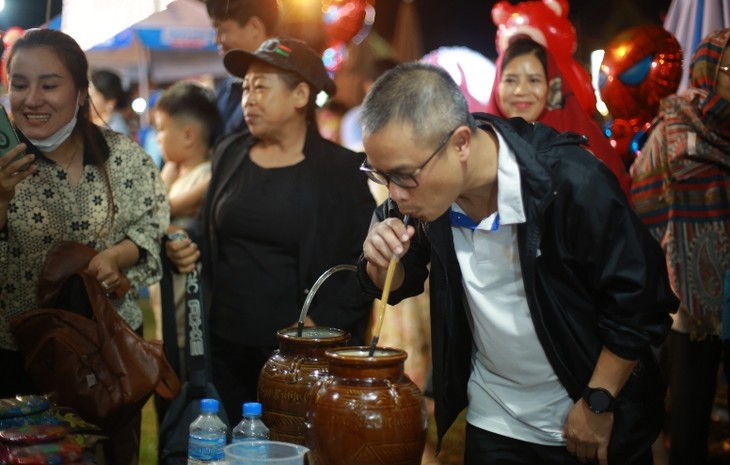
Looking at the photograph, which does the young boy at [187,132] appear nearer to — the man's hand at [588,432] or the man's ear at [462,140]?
the man's ear at [462,140]

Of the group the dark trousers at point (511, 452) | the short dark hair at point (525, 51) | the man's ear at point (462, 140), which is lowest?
the dark trousers at point (511, 452)

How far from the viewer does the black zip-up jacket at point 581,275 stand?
2.18m

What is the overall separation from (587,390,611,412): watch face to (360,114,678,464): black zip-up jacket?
10 cm

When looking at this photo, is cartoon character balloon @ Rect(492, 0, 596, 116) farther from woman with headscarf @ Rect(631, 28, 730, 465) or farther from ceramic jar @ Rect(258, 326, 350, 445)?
ceramic jar @ Rect(258, 326, 350, 445)

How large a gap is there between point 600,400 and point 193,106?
300cm

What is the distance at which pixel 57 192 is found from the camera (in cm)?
303

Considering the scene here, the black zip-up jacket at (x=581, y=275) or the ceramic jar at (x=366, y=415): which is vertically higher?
the black zip-up jacket at (x=581, y=275)

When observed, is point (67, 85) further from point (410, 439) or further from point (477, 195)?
point (410, 439)

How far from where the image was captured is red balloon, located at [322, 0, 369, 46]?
5.51 m

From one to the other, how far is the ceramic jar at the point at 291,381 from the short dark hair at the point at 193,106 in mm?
2409

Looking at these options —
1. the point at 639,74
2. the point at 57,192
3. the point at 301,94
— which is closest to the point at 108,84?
the point at 301,94

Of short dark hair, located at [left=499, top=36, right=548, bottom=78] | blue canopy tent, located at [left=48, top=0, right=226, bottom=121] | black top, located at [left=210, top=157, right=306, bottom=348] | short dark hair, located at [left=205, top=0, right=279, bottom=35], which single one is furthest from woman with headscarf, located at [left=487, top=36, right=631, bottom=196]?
blue canopy tent, located at [left=48, top=0, right=226, bottom=121]

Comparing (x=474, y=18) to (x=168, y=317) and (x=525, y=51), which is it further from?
(x=168, y=317)

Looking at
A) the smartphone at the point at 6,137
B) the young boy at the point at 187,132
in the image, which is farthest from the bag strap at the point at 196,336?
the young boy at the point at 187,132
